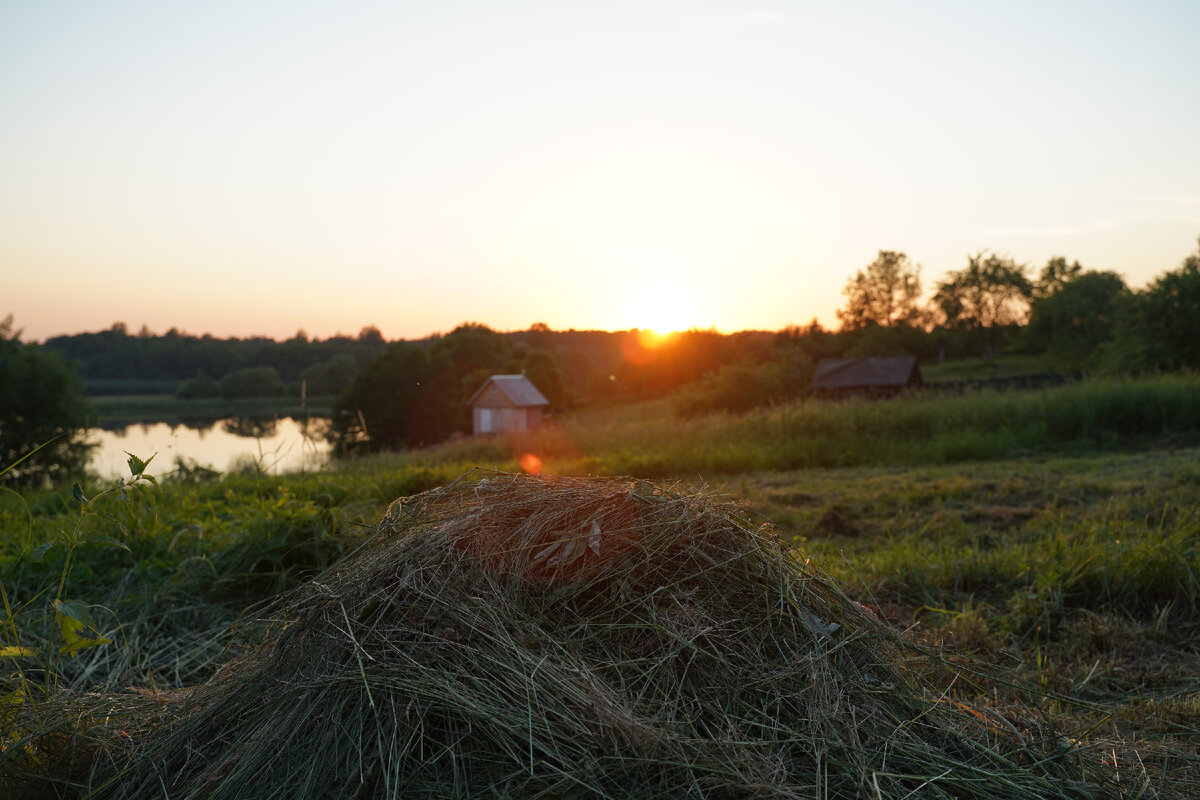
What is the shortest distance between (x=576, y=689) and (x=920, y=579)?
3.11 m

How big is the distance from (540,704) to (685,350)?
4928 centimetres

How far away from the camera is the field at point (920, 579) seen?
2.32 m

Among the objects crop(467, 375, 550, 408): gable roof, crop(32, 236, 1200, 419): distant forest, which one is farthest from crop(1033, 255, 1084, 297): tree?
crop(467, 375, 550, 408): gable roof

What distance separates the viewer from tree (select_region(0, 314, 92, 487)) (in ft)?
64.8

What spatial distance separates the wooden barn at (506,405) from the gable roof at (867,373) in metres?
15.0

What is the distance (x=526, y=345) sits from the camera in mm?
53344

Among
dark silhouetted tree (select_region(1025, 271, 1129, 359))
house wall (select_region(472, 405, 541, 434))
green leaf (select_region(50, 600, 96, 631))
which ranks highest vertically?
dark silhouetted tree (select_region(1025, 271, 1129, 359))

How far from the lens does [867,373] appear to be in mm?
37250

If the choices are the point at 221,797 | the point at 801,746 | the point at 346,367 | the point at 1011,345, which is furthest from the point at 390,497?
the point at 1011,345

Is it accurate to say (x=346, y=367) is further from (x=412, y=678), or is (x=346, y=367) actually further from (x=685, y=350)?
(x=412, y=678)

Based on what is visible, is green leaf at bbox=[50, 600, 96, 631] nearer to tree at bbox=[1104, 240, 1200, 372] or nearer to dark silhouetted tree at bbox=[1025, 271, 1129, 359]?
tree at bbox=[1104, 240, 1200, 372]

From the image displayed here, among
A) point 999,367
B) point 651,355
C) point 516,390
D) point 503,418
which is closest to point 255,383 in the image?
point 503,418

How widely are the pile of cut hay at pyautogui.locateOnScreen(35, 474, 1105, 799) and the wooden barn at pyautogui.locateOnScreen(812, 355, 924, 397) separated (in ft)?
111

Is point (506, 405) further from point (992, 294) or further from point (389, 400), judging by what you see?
point (992, 294)
